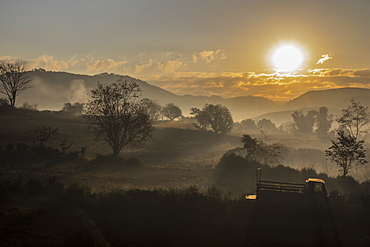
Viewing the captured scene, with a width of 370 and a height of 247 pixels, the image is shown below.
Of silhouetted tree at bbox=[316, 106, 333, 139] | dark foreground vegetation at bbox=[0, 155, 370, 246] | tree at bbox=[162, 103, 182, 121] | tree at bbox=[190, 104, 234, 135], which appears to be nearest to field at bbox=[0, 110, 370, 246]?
dark foreground vegetation at bbox=[0, 155, 370, 246]

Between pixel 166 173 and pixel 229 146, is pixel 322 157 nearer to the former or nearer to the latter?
pixel 229 146

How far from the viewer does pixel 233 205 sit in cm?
2230

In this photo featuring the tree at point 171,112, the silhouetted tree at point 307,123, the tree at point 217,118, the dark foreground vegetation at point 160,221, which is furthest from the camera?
the tree at point 171,112

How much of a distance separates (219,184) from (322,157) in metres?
55.8

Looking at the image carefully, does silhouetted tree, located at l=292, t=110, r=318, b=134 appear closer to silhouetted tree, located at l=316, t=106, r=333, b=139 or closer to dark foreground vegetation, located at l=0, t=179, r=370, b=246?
silhouetted tree, located at l=316, t=106, r=333, b=139

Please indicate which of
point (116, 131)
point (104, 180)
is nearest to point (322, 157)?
point (116, 131)

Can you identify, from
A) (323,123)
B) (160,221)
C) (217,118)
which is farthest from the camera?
(323,123)

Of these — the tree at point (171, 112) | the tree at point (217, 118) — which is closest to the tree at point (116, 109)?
the tree at point (217, 118)

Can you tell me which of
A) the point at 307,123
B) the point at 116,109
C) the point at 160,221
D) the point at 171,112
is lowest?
the point at 160,221

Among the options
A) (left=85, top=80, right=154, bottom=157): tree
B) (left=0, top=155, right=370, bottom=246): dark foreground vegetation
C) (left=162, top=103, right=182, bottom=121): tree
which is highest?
(left=162, top=103, right=182, bottom=121): tree

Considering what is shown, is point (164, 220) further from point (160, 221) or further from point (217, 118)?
point (217, 118)

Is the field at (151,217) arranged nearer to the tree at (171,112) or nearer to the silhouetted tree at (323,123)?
the silhouetted tree at (323,123)

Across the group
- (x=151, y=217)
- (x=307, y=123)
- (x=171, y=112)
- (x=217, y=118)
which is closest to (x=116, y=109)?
(x=151, y=217)

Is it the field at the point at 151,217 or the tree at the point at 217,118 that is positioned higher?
the tree at the point at 217,118
